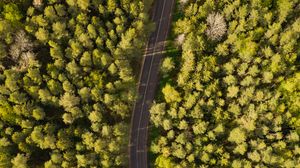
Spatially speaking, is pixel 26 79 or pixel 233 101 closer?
pixel 26 79

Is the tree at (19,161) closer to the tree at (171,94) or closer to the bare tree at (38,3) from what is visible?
the bare tree at (38,3)

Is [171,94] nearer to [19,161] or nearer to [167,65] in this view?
[167,65]

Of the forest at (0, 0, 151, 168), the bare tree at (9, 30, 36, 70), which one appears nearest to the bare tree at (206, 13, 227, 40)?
the forest at (0, 0, 151, 168)

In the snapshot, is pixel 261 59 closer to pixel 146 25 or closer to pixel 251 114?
pixel 251 114

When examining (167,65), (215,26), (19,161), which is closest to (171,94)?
(167,65)

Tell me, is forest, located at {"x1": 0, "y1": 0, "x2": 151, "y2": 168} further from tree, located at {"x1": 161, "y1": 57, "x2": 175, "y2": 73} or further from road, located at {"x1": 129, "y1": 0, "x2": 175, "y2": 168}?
tree, located at {"x1": 161, "y1": 57, "x2": 175, "y2": 73}

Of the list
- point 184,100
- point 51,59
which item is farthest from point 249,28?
point 51,59

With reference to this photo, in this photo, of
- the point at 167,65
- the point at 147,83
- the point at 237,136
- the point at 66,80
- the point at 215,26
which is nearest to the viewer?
the point at 66,80
